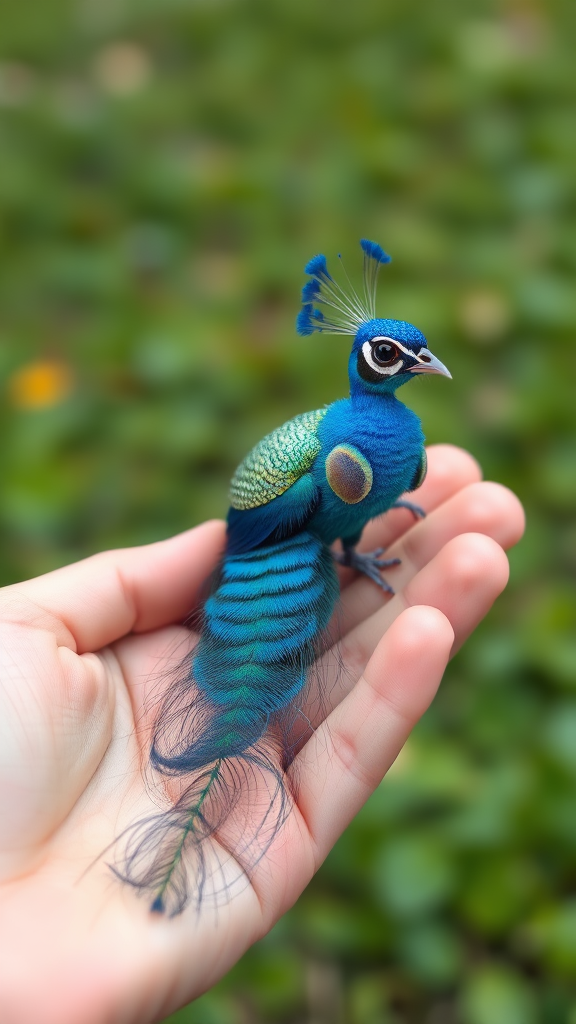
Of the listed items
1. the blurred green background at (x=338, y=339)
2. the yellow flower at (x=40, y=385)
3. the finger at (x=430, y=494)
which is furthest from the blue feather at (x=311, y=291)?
the yellow flower at (x=40, y=385)

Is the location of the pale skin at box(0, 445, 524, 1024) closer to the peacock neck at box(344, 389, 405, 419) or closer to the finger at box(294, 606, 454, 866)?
the finger at box(294, 606, 454, 866)

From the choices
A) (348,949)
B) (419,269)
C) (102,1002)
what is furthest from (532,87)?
(102,1002)

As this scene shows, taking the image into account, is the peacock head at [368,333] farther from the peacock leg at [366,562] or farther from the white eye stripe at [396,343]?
the peacock leg at [366,562]

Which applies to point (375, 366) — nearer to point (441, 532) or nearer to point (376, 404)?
point (376, 404)

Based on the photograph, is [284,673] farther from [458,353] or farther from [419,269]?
[419,269]

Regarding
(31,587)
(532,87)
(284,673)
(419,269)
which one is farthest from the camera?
(532,87)

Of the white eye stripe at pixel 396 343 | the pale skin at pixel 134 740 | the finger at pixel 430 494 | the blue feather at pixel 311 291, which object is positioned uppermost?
the blue feather at pixel 311 291
